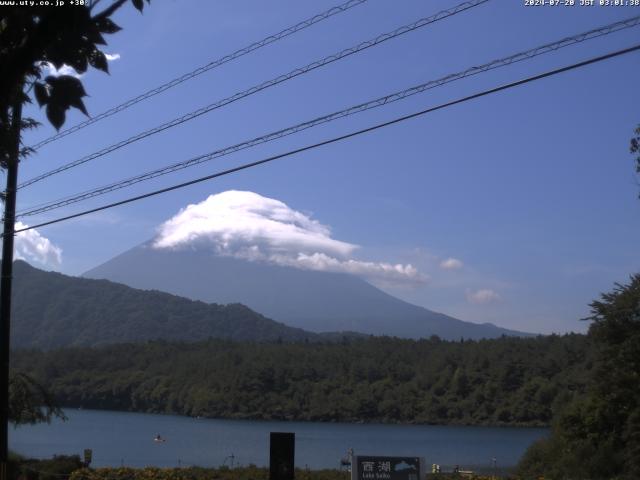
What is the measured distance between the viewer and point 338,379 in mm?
109938

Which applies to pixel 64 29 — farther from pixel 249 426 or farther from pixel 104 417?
pixel 104 417

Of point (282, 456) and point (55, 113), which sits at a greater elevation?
point (55, 113)

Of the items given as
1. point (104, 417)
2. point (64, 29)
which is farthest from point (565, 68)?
point (104, 417)

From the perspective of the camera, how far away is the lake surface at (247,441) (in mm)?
50562

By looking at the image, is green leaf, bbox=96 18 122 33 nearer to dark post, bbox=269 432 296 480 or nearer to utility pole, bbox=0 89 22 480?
dark post, bbox=269 432 296 480

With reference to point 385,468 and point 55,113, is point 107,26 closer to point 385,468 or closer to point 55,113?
point 55,113

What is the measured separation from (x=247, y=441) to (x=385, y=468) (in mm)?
56784

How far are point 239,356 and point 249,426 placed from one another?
2988 centimetres

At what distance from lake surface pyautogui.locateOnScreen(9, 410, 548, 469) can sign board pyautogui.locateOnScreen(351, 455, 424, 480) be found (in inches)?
1134

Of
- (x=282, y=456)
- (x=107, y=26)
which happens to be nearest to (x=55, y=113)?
(x=107, y=26)

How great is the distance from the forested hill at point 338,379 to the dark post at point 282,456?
2855 inches

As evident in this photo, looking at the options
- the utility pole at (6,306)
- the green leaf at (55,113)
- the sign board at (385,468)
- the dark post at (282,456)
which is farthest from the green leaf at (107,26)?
the utility pole at (6,306)

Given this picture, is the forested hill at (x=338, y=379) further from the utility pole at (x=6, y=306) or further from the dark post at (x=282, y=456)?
the dark post at (x=282, y=456)

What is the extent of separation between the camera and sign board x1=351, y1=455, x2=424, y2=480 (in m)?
13.0
